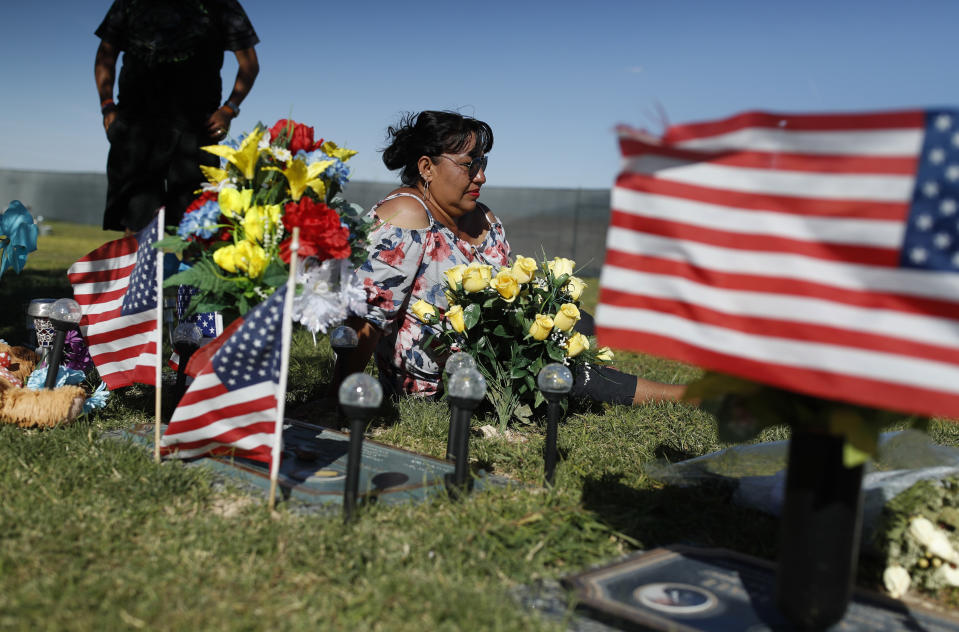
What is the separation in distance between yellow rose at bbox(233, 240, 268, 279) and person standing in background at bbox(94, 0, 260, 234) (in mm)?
1840

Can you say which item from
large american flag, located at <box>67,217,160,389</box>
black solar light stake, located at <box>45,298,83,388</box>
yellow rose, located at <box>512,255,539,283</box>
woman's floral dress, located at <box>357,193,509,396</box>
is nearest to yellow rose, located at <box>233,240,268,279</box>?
large american flag, located at <box>67,217,160,389</box>

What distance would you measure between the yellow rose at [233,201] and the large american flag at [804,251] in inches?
64.8

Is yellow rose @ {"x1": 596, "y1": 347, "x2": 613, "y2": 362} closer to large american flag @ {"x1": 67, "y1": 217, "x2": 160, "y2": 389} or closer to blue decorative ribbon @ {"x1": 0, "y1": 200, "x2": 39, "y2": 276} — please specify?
large american flag @ {"x1": 67, "y1": 217, "x2": 160, "y2": 389}

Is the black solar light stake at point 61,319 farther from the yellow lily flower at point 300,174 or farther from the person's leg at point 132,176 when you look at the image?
the yellow lily flower at point 300,174

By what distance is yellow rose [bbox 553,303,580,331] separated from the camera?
13.5 feet

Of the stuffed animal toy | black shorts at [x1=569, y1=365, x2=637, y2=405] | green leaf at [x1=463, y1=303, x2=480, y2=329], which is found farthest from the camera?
black shorts at [x1=569, y1=365, x2=637, y2=405]

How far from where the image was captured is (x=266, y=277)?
3121 mm

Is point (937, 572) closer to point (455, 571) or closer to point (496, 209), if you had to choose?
point (455, 571)

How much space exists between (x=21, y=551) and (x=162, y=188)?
2.87 m

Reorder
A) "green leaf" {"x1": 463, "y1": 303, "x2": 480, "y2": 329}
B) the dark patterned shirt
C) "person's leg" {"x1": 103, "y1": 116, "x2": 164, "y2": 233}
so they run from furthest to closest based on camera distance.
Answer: "person's leg" {"x1": 103, "y1": 116, "x2": 164, "y2": 233} → the dark patterned shirt → "green leaf" {"x1": 463, "y1": 303, "x2": 480, "y2": 329}

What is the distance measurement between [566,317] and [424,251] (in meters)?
0.95

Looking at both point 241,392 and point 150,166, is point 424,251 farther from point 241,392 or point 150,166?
point 241,392

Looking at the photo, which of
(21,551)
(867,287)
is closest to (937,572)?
(867,287)

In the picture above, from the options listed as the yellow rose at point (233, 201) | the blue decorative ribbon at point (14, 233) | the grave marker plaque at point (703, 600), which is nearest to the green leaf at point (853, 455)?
the grave marker plaque at point (703, 600)
